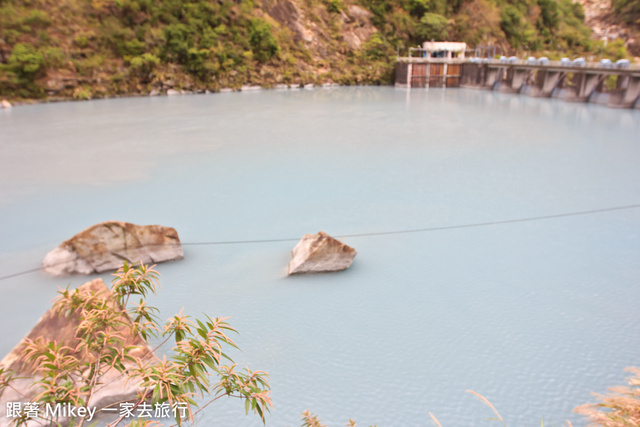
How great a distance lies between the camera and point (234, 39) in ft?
98.0

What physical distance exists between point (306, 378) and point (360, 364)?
1.77ft

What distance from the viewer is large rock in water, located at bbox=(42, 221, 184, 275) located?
595 cm

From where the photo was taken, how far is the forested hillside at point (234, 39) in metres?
24.0

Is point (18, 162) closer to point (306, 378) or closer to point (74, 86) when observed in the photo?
point (306, 378)

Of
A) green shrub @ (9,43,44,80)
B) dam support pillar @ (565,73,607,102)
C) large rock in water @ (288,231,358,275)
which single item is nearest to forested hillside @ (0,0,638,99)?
green shrub @ (9,43,44,80)

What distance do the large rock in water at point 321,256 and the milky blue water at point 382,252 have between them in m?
0.15

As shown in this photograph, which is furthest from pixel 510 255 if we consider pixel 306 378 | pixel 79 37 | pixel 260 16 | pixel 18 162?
pixel 260 16

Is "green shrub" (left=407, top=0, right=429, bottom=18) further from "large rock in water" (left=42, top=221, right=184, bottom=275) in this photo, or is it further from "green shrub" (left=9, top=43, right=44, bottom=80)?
"large rock in water" (left=42, top=221, right=184, bottom=275)

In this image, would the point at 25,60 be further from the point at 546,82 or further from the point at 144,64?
the point at 546,82

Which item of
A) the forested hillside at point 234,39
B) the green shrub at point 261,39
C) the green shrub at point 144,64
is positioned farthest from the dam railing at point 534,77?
the green shrub at point 144,64

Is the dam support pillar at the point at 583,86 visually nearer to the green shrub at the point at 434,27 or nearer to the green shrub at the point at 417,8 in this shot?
the green shrub at the point at 434,27

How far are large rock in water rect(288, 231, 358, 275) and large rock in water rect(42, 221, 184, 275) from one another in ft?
6.37

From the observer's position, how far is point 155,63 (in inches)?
1046

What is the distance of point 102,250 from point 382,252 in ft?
12.1
